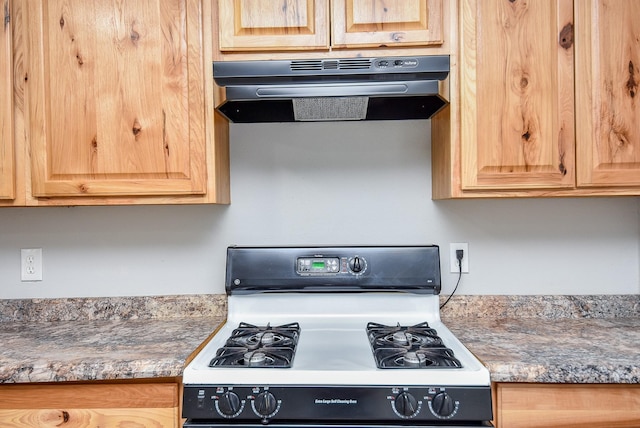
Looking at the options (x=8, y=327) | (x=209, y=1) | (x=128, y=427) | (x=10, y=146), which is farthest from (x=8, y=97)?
(x=128, y=427)

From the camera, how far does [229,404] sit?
3.44 feet

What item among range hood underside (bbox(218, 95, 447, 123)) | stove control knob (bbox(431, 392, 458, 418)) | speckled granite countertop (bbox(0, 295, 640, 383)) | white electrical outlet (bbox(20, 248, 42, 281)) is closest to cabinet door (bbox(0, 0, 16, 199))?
white electrical outlet (bbox(20, 248, 42, 281))

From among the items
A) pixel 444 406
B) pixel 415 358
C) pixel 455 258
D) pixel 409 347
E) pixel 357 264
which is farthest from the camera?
pixel 455 258

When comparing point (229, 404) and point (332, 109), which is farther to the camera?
point (332, 109)

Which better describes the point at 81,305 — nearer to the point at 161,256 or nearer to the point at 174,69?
the point at 161,256

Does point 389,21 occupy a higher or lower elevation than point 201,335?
higher

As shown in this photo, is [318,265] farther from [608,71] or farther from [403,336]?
[608,71]

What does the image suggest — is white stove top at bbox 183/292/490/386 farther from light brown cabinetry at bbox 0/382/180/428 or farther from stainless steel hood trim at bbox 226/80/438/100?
stainless steel hood trim at bbox 226/80/438/100

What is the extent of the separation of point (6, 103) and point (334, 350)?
1.28 metres

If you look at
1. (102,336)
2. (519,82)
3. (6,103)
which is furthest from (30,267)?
(519,82)

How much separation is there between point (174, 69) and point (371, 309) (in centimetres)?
107

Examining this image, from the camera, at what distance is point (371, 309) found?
157 cm

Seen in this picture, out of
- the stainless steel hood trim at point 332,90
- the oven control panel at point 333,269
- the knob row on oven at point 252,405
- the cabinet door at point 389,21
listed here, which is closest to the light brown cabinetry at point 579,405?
the oven control panel at point 333,269

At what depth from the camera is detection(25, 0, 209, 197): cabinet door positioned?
1.33 metres
